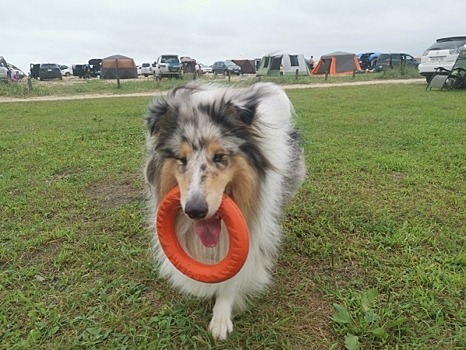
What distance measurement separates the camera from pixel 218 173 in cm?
215

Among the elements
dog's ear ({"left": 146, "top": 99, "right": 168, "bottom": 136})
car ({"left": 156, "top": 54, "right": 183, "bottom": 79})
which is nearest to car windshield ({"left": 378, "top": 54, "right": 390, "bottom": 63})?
car ({"left": 156, "top": 54, "right": 183, "bottom": 79})

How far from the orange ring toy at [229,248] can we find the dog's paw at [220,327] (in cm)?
33

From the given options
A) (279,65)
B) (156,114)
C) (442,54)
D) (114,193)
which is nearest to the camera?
(156,114)

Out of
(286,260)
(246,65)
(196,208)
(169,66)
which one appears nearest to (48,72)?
(169,66)

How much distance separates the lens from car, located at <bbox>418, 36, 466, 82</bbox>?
14.7 m

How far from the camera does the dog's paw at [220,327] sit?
2403 mm

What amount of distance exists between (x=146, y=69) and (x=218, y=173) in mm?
41888

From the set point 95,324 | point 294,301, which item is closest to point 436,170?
point 294,301

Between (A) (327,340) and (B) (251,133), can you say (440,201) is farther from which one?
(B) (251,133)

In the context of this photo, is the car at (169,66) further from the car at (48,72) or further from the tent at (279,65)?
the car at (48,72)

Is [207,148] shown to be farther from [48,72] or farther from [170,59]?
[48,72]

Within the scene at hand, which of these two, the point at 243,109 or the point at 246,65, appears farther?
the point at 246,65

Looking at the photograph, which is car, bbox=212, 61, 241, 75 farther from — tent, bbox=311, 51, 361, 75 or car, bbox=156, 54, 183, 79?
tent, bbox=311, 51, 361, 75

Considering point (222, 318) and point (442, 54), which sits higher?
point (442, 54)
